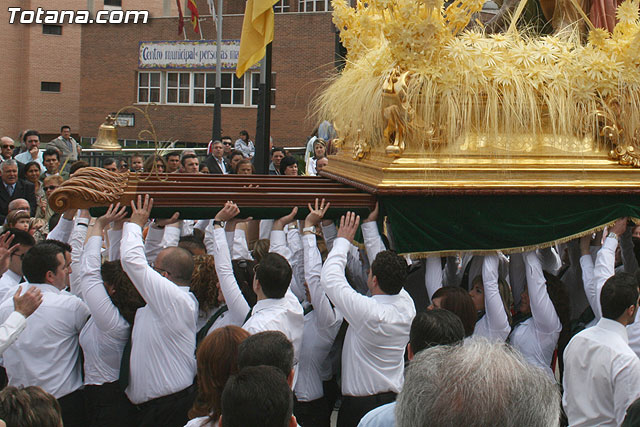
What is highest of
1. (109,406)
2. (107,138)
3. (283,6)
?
(283,6)

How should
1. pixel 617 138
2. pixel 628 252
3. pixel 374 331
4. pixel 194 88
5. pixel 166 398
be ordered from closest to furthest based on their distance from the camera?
pixel 374 331
pixel 166 398
pixel 617 138
pixel 628 252
pixel 194 88

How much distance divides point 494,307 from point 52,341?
8.35 ft

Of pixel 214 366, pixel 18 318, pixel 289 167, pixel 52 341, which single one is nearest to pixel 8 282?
pixel 52 341

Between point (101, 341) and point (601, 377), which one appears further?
point (101, 341)

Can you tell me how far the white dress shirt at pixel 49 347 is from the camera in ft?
12.4

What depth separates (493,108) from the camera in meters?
4.52

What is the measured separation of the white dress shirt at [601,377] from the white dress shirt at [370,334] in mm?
820

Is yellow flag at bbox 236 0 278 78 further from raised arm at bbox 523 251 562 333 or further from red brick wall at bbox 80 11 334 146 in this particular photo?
red brick wall at bbox 80 11 334 146

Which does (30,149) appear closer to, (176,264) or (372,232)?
(176,264)

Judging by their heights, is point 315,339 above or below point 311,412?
above

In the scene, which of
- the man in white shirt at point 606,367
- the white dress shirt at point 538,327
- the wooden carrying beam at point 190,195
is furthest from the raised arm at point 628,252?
the wooden carrying beam at point 190,195

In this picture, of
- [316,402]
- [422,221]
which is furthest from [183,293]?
[422,221]

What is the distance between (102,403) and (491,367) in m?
2.79

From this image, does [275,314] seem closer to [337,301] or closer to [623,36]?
[337,301]
